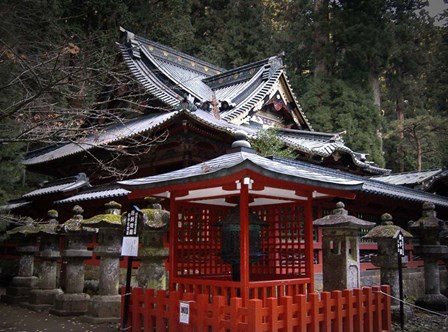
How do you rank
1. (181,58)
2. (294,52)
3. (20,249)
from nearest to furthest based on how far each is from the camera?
(20,249) → (181,58) → (294,52)

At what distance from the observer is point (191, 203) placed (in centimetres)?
715

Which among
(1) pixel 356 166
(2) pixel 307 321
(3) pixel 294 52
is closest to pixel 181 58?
(1) pixel 356 166

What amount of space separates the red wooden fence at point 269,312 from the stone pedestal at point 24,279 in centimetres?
608

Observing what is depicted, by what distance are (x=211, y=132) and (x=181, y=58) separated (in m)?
11.3

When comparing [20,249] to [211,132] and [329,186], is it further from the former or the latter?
[329,186]

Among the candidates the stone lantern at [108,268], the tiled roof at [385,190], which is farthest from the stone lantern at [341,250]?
the tiled roof at [385,190]

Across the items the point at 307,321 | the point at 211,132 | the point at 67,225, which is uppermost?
the point at 211,132

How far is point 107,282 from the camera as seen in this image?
8727mm

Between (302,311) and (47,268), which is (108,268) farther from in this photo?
(302,311)

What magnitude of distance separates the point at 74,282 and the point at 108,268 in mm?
1383

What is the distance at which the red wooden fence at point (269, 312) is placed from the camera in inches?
206

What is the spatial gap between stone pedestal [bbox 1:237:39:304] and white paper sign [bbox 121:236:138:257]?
242 inches

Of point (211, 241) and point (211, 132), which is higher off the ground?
point (211, 132)

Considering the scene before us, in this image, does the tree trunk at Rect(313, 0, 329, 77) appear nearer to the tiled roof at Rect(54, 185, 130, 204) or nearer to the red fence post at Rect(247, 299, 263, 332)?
the tiled roof at Rect(54, 185, 130, 204)
